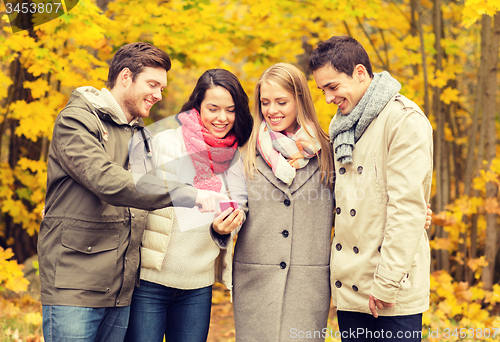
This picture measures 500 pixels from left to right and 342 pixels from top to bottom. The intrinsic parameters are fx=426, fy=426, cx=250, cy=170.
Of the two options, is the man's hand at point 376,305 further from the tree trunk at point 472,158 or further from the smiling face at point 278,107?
the tree trunk at point 472,158

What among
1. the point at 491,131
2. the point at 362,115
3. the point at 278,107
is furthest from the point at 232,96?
the point at 491,131

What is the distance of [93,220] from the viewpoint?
1.87 metres

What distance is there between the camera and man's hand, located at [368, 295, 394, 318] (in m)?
1.86

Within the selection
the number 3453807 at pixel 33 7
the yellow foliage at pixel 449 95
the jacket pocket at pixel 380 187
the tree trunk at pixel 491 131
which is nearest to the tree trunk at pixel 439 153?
the yellow foliage at pixel 449 95

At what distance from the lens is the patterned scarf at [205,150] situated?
7.34 ft

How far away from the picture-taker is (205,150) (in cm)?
227

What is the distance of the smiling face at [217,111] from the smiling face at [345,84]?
21.4 inches

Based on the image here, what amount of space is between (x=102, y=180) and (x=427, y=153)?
137 centimetres

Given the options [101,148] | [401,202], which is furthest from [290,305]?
[101,148]

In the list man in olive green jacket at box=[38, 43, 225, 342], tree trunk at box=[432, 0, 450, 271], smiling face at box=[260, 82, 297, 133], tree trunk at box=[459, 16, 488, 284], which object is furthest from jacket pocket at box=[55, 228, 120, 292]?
tree trunk at box=[459, 16, 488, 284]

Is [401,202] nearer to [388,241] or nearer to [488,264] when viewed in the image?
[388,241]

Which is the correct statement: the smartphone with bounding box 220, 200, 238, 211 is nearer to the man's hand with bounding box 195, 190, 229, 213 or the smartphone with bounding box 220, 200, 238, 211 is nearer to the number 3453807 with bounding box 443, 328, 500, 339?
the man's hand with bounding box 195, 190, 229, 213

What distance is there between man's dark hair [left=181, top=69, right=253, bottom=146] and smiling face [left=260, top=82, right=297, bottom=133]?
18 centimetres

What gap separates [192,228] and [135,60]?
89 centimetres
